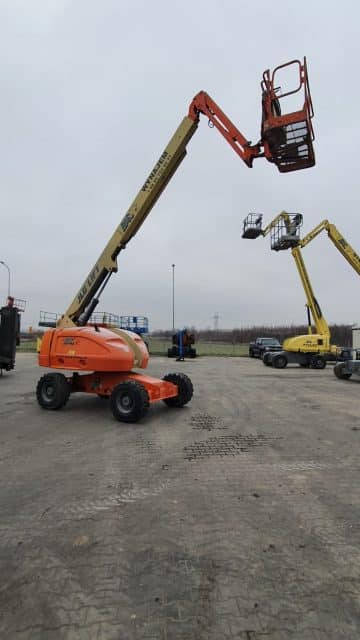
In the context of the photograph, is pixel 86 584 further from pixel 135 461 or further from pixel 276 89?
pixel 276 89

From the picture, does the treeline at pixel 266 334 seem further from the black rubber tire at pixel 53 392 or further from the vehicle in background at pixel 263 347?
the black rubber tire at pixel 53 392

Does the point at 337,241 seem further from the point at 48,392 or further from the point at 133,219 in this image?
the point at 48,392

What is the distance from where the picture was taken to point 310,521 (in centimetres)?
329

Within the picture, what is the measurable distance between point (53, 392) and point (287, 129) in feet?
27.7

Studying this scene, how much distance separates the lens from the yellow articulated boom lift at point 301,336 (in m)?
19.6

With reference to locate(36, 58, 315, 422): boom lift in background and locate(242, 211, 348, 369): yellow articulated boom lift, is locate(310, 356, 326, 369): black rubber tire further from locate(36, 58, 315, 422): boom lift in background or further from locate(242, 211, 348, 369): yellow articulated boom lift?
locate(36, 58, 315, 422): boom lift in background

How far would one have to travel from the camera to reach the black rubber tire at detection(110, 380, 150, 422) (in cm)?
663

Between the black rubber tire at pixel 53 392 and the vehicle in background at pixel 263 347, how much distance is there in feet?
69.0

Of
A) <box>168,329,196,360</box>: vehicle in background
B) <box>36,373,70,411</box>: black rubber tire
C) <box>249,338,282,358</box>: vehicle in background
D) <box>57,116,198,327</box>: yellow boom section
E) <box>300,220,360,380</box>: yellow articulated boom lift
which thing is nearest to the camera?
<box>36,373,70,411</box>: black rubber tire

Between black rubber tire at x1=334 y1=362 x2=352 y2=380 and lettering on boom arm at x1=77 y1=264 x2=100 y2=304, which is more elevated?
lettering on boom arm at x1=77 y1=264 x2=100 y2=304

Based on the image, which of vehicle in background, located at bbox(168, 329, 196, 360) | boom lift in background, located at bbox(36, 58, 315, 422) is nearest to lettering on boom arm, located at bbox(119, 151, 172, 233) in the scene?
boom lift in background, located at bbox(36, 58, 315, 422)

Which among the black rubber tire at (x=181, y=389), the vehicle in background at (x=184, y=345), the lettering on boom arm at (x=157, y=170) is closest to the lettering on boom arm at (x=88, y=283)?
the lettering on boom arm at (x=157, y=170)

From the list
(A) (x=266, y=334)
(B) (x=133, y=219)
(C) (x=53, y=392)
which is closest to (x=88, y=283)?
(B) (x=133, y=219)

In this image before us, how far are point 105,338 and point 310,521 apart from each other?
209 inches
